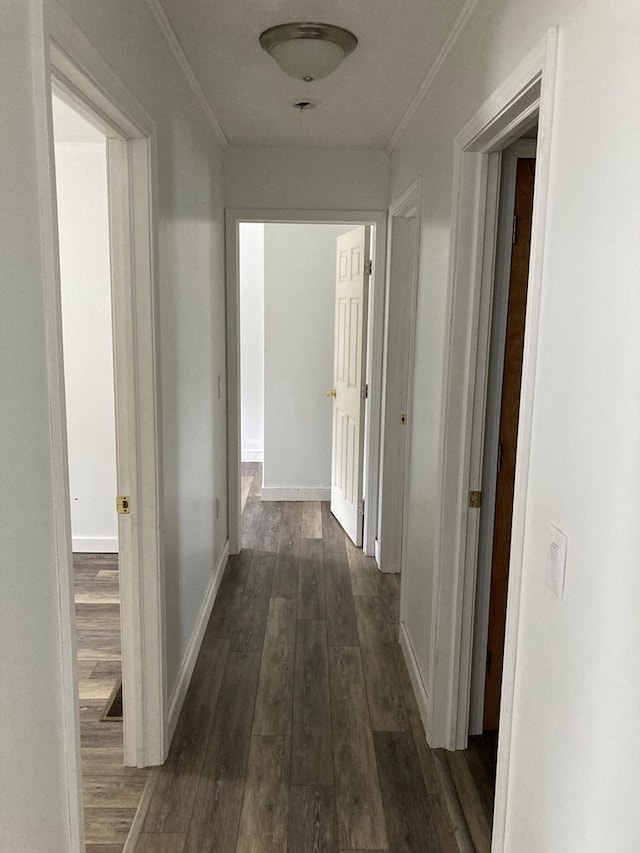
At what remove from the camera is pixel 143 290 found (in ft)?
6.79

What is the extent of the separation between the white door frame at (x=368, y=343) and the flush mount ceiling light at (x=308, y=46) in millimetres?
1562

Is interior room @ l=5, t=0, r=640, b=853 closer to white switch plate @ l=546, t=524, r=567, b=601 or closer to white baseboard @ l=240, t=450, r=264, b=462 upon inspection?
white switch plate @ l=546, t=524, r=567, b=601

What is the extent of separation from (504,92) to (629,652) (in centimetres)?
129

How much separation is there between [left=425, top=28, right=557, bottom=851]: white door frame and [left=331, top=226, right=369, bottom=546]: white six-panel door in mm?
2050

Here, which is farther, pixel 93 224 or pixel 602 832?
pixel 93 224

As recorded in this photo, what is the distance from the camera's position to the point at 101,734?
250cm

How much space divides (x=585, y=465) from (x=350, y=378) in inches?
137

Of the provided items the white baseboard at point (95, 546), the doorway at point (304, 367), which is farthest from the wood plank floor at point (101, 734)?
the doorway at point (304, 367)

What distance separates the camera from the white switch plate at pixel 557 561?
49.0 inches

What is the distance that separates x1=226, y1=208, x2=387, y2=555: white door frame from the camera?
3896 mm

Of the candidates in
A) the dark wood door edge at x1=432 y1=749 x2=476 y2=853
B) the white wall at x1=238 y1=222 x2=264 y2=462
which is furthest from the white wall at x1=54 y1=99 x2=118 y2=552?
the white wall at x1=238 y1=222 x2=264 y2=462

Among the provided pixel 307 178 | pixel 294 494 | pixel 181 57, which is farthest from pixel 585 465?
pixel 294 494

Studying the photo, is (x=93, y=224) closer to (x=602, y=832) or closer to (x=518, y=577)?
(x=518, y=577)

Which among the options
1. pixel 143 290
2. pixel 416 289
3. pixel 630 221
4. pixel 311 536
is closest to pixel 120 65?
pixel 143 290
